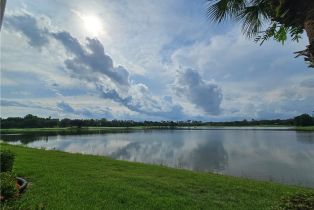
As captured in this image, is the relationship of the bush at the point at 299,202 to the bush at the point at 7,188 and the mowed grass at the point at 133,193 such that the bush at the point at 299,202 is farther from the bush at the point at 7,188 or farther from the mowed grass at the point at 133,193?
the bush at the point at 7,188

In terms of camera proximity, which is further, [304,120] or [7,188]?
[304,120]

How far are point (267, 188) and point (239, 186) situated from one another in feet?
3.51

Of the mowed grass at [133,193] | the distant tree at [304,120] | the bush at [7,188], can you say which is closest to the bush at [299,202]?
the mowed grass at [133,193]

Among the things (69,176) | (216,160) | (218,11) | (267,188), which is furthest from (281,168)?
(218,11)

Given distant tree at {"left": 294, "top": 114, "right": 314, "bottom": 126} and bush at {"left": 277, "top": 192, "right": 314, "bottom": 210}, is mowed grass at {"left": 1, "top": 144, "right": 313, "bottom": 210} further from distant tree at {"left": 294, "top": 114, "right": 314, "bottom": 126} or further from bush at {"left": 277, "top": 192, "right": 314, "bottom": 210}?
distant tree at {"left": 294, "top": 114, "right": 314, "bottom": 126}

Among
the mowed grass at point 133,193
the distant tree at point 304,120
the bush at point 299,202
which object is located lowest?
the mowed grass at point 133,193

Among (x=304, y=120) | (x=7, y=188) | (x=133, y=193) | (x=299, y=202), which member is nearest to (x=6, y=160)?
(x=7, y=188)

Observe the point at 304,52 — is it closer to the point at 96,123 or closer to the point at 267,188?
the point at 267,188

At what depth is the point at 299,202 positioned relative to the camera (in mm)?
4664

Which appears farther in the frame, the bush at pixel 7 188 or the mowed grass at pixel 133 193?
the mowed grass at pixel 133 193

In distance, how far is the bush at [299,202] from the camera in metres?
4.44

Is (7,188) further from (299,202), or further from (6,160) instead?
(299,202)

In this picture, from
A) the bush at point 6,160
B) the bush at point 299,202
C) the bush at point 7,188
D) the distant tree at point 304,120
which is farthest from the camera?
the distant tree at point 304,120

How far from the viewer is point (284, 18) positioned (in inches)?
197
